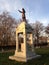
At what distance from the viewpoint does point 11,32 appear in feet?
173

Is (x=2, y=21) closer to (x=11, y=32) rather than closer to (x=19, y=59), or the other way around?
(x=11, y=32)

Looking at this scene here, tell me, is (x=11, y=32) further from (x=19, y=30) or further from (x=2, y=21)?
(x=19, y=30)

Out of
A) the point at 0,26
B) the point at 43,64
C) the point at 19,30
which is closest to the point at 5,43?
the point at 0,26

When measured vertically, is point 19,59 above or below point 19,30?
below

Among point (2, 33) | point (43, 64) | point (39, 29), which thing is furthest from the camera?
point (39, 29)

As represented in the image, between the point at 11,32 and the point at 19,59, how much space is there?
125ft

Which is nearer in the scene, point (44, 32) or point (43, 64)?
point (43, 64)

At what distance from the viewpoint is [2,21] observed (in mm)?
50344

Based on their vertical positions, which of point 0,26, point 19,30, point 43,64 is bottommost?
point 43,64

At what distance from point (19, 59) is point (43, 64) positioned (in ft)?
9.10

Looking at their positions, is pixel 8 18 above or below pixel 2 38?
above

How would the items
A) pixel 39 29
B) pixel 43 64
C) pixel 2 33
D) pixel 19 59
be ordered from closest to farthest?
pixel 43 64
pixel 19 59
pixel 2 33
pixel 39 29

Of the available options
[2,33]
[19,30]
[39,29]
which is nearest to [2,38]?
[2,33]

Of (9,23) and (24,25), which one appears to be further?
(9,23)
